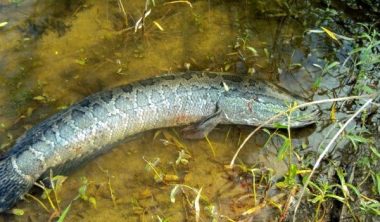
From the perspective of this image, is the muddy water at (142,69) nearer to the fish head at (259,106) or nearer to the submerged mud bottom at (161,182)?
the submerged mud bottom at (161,182)

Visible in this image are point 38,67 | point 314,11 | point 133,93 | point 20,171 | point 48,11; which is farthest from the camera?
point 314,11

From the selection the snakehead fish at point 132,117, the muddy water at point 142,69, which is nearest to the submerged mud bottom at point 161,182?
the muddy water at point 142,69

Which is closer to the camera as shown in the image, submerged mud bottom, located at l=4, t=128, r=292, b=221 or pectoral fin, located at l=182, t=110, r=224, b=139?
submerged mud bottom, located at l=4, t=128, r=292, b=221

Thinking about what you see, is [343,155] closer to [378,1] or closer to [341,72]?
[341,72]

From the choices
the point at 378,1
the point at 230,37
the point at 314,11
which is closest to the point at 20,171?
the point at 230,37

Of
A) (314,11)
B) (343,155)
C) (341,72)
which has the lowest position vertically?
(343,155)

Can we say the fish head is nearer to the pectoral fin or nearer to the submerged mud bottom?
the pectoral fin

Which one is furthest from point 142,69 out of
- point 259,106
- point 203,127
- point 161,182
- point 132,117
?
point 161,182

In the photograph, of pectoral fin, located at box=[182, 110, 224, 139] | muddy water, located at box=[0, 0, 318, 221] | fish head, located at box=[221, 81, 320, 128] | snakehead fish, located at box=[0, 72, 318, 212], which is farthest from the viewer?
fish head, located at box=[221, 81, 320, 128]

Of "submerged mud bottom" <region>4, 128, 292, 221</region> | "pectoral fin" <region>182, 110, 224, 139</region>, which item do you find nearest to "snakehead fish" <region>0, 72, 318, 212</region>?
"pectoral fin" <region>182, 110, 224, 139</region>
